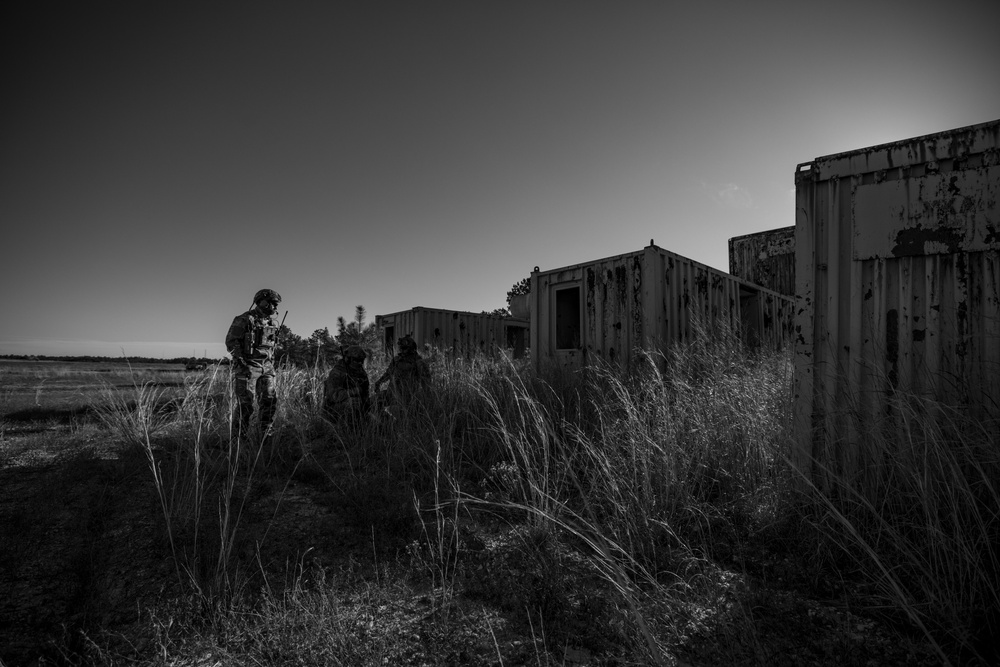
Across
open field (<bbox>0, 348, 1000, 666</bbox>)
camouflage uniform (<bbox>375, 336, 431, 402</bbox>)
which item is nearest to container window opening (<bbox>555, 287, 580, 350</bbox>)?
camouflage uniform (<bbox>375, 336, 431, 402</bbox>)

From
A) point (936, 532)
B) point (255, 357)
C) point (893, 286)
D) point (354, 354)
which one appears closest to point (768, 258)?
point (893, 286)

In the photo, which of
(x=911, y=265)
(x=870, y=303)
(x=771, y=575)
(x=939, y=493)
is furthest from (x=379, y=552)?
(x=911, y=265)

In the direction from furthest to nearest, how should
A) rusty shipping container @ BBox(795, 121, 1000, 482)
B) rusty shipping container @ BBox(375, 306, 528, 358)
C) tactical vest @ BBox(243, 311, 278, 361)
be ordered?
rusty shipping container @ BBox(375, 306, 528, 358) < tactical vest @ BBox(243, 311, 278, 361) < rusty shipping container @ BBox(795, 121, 1000, 482)

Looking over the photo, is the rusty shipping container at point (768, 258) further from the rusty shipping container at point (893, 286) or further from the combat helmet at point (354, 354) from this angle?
the combat helmet at point (354, 354)

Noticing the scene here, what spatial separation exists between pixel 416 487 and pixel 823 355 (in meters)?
3.24

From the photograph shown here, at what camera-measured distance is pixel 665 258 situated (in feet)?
22.7

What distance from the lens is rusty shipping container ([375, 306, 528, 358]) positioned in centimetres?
1243

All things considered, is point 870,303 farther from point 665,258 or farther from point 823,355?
point 665,258

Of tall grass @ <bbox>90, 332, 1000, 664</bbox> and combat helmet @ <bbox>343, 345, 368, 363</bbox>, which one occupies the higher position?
combat helmet @ <bbox>343, 345, 368, 363</bbox>

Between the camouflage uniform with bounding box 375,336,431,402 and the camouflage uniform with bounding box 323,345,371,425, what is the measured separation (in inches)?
10.0

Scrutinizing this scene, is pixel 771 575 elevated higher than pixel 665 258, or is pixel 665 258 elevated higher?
pixel 665 258

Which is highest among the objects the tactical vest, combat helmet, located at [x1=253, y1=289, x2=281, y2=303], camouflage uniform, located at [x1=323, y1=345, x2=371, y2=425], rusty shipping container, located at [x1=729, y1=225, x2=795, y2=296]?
rusty shipping container, located at [x1=729, y1=225, x2=795, y2=296]

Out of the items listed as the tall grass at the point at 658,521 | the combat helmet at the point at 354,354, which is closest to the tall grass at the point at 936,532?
the tall grass at the point at 658,521

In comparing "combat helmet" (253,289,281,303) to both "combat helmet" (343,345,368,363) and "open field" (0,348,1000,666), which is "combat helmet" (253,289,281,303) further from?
"open field" (0,348,1000,666)
